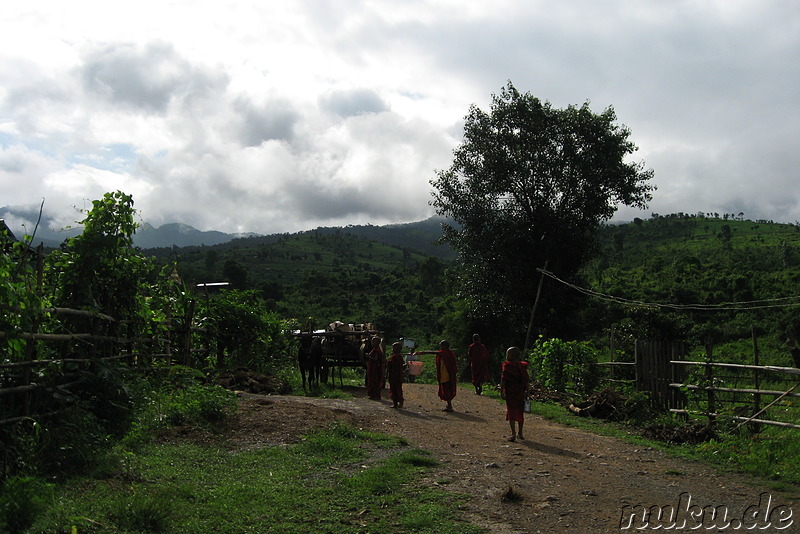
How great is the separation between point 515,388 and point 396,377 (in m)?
4.23

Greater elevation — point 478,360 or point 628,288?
point 628,288

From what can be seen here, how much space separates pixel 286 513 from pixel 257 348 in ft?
40.6

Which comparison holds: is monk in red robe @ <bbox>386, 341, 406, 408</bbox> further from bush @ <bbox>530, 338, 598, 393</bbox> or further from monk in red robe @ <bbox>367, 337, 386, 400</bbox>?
bush @ <bbox>530, 338, 598, 393</bbox>

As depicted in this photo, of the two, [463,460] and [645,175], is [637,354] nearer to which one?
[463,460]

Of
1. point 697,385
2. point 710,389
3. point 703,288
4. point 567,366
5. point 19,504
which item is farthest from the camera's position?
point 703,288

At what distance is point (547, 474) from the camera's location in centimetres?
773

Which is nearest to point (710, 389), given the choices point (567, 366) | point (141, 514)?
point (567, 366)

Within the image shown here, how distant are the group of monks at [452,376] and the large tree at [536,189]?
10.3 metres

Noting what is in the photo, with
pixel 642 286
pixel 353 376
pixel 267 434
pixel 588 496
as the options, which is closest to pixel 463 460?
pixel 588 496

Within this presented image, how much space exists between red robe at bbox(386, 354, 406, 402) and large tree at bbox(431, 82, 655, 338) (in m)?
14.4

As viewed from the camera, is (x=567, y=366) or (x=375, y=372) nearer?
(x=375, y=372)

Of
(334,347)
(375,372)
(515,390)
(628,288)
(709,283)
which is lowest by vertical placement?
(375,372)

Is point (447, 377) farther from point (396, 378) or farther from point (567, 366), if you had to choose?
point (567, 366)

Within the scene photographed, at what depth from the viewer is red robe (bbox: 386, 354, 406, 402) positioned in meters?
14.0
